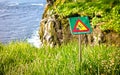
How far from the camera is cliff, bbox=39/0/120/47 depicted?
9.73m

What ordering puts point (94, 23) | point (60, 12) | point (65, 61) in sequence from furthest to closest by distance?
1. point (60, 12)
2. point (94, 23)
3. point (65, 61)

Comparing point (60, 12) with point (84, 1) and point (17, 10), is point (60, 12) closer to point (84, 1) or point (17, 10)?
point (84, 1)

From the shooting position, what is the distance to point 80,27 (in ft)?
23.0

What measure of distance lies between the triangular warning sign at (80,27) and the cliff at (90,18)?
242cm

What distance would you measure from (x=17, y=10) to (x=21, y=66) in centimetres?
1710

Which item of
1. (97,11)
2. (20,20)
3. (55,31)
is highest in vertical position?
(97,11)

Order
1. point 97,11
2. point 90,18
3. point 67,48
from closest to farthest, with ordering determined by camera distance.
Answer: point 67,48 → point 97,11 → point 90,18

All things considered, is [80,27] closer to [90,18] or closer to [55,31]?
[90,18]

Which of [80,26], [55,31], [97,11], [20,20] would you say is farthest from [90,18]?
[20,20]

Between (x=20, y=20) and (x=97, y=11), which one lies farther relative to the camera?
(x=20, y=20)

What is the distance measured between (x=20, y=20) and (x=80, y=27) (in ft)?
46.4

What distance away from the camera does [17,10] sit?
947 inches

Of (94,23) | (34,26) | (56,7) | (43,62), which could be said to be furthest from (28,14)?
(43,62)

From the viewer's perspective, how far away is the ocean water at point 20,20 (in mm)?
16344
